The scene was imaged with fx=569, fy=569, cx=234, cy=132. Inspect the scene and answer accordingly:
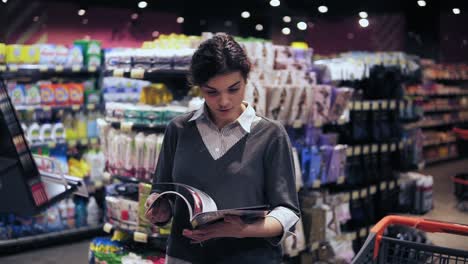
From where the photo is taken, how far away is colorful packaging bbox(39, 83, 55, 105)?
608cm

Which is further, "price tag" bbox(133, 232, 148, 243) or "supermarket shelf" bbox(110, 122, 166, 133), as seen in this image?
"supermarket shelf" bbox(110, 122, 166, 133)

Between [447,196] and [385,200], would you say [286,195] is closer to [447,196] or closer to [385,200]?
[385,200]

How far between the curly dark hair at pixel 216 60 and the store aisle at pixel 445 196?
260 centimetres

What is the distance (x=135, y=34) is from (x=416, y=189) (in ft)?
15.7

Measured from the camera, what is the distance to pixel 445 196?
684 cm

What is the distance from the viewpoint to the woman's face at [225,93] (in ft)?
6.03

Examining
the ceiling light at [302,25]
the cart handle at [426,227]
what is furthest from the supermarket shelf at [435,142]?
the cart handle at [426,227]

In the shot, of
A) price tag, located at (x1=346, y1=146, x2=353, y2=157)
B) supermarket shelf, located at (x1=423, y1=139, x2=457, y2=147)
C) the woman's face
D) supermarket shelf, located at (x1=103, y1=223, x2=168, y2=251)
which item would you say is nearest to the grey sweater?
the woman's face

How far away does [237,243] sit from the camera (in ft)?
6.14

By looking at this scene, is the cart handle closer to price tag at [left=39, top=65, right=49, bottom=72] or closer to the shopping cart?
the shopping cart

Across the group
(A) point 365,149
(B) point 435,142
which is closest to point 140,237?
(A) point 365,149

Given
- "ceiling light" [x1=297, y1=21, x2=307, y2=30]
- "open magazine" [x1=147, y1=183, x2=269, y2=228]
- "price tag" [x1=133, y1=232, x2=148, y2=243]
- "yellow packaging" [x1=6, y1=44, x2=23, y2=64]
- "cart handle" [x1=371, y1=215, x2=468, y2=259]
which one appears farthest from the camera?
"ceiling light" [x1=297, y1=21, x2=307, y2=30]

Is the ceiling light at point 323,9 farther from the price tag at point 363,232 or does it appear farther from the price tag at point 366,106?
the price tag at point 363,232

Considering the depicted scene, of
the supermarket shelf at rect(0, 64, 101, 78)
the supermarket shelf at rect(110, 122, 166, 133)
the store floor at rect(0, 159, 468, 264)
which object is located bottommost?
the store floor at rect(0, 159, 468, 264)
